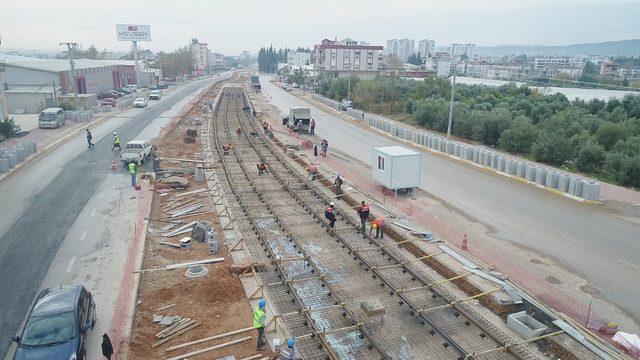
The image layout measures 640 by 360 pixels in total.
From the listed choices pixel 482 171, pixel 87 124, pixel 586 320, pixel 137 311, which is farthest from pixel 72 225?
pixel 87 124

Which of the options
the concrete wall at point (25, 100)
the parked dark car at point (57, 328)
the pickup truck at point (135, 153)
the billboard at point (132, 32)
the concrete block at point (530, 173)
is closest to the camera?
the parked dark car at point (57, 328)

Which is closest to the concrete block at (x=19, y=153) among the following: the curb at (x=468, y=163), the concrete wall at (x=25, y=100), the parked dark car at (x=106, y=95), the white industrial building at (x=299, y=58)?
the curb at (x=468, y=163)

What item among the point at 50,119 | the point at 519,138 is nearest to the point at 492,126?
the point at 519,138

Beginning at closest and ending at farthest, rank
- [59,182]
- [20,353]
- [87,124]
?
[20,353] < [59,182] < [87,124]

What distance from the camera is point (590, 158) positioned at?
2928 centimetres

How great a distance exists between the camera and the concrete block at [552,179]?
23.8 metres

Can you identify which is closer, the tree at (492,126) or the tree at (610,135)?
the tree at (610,135)

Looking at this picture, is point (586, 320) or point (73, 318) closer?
point (73, 318)

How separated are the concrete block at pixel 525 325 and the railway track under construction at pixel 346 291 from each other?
1.30 feet

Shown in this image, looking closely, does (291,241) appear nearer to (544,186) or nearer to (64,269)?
(64,269)

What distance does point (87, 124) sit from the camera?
4491 cm

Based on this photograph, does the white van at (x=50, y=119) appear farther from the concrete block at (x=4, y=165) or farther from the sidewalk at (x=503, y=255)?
the sidewalk at (x=503, y=255)

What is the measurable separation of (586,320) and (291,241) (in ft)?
31.7

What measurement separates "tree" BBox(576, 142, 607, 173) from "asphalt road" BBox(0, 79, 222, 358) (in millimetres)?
27293
